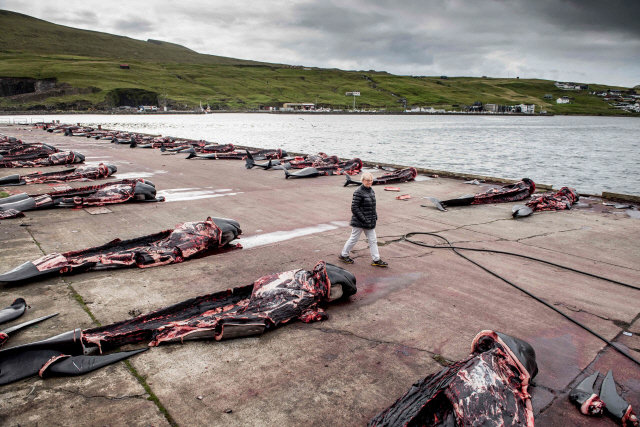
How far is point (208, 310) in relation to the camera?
598cm

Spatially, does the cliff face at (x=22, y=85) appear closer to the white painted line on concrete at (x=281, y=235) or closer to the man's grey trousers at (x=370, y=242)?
the white painted line on concrete at (x=281, y=235)

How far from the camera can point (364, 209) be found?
808cm

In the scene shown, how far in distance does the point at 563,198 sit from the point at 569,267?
7.80m

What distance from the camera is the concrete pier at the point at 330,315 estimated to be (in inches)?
163

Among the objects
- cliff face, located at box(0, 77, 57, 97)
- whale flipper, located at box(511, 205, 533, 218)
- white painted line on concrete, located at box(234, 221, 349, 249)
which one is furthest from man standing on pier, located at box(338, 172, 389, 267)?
cliff face, located at box(0, 77, 57, 97)

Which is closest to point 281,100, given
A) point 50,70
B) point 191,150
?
point 50,70

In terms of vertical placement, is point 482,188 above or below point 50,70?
below

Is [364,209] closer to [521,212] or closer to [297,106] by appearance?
[521,212]

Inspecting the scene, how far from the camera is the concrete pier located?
4.13 meters

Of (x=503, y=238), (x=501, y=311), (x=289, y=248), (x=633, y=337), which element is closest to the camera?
(x=633, y=337)

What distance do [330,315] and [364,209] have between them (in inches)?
103

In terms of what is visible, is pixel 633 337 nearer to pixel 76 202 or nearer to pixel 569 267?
pixel 569 267

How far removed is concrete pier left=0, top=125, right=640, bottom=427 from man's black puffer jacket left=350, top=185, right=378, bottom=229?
873 mm

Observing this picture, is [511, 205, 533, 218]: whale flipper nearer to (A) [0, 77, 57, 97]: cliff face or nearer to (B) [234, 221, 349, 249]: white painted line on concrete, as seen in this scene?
(B) [234, 221, 349, 249]: white painted line on concrete
